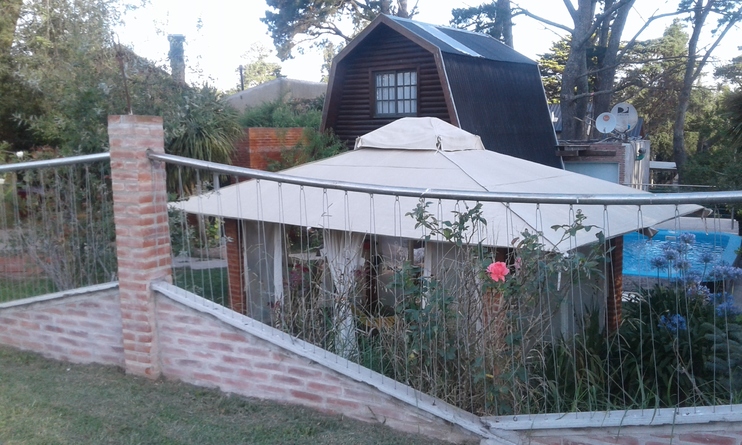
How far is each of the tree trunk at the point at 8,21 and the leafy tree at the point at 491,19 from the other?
14426 millimetres

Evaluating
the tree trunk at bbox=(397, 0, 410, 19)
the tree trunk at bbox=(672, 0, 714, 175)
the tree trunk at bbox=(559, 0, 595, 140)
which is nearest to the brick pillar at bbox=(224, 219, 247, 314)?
the tree trunk at bbox=(559, 0, 595, 140)

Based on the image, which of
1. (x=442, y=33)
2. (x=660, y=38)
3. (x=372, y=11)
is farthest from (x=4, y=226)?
(x=660, y=38)

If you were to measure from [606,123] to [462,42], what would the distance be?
5.30 m

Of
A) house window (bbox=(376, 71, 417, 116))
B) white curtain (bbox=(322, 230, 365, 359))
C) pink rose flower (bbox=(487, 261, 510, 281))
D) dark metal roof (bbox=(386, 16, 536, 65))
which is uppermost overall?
dark metal roof (bbox=(386, 16, 536, 65))

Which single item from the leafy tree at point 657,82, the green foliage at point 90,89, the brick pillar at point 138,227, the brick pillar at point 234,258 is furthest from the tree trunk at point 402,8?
the brick pillar at point 138,227

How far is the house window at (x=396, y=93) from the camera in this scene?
1531cm

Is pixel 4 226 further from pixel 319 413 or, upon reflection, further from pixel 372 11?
pixel 372 11

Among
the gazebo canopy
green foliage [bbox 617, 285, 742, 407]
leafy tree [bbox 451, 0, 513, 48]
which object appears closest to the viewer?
green foliage [bbox 617, 285, 742, 407]

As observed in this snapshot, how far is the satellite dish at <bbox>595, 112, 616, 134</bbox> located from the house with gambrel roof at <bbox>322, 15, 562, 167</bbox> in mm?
2525

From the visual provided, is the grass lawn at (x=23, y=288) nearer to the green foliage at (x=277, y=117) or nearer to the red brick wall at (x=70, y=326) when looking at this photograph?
the red brick wall at (x=70, y=326)

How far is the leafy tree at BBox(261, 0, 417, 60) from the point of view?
27.2 m

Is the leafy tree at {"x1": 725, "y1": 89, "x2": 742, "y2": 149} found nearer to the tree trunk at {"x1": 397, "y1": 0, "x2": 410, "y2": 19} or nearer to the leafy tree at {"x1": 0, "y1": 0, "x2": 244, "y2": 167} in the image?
the leafy tree at {"x1": 0, "y1": 0, "x2": 244, "y2": 167}

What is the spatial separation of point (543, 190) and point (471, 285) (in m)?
3.16

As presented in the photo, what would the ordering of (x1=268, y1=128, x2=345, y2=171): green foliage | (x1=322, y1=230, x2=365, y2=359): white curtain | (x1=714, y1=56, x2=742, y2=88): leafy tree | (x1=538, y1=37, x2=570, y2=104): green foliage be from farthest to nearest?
(x1=714, y1=56, x2=742, y2=88): leafy tree
(x1=538, y1=37, x2=570, y2=104): green foliage
(x1=268, y1=128, x2=345, y2=171): green foliage
(x1=322, y1=230, x2=365, y2=359): white curtain
